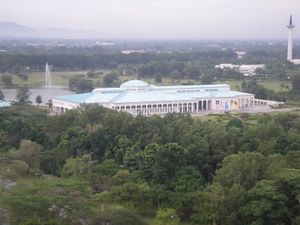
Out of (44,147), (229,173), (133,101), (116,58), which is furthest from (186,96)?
(116,58)

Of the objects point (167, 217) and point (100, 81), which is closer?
point (167, 217)

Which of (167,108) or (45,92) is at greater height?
(167,108)

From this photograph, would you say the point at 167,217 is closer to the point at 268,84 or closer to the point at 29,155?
the point at 29,155

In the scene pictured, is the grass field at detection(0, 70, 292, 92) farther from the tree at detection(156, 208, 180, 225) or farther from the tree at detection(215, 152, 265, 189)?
the tree at detection(156, 208, 180, 225)

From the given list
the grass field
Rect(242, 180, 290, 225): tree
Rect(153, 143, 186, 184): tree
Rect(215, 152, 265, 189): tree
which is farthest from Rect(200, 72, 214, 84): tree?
Rect(242, 180, 290, 225): tree

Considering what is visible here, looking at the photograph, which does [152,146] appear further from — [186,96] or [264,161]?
[186,96]

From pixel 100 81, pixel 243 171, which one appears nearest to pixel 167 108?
pixel 100 81
